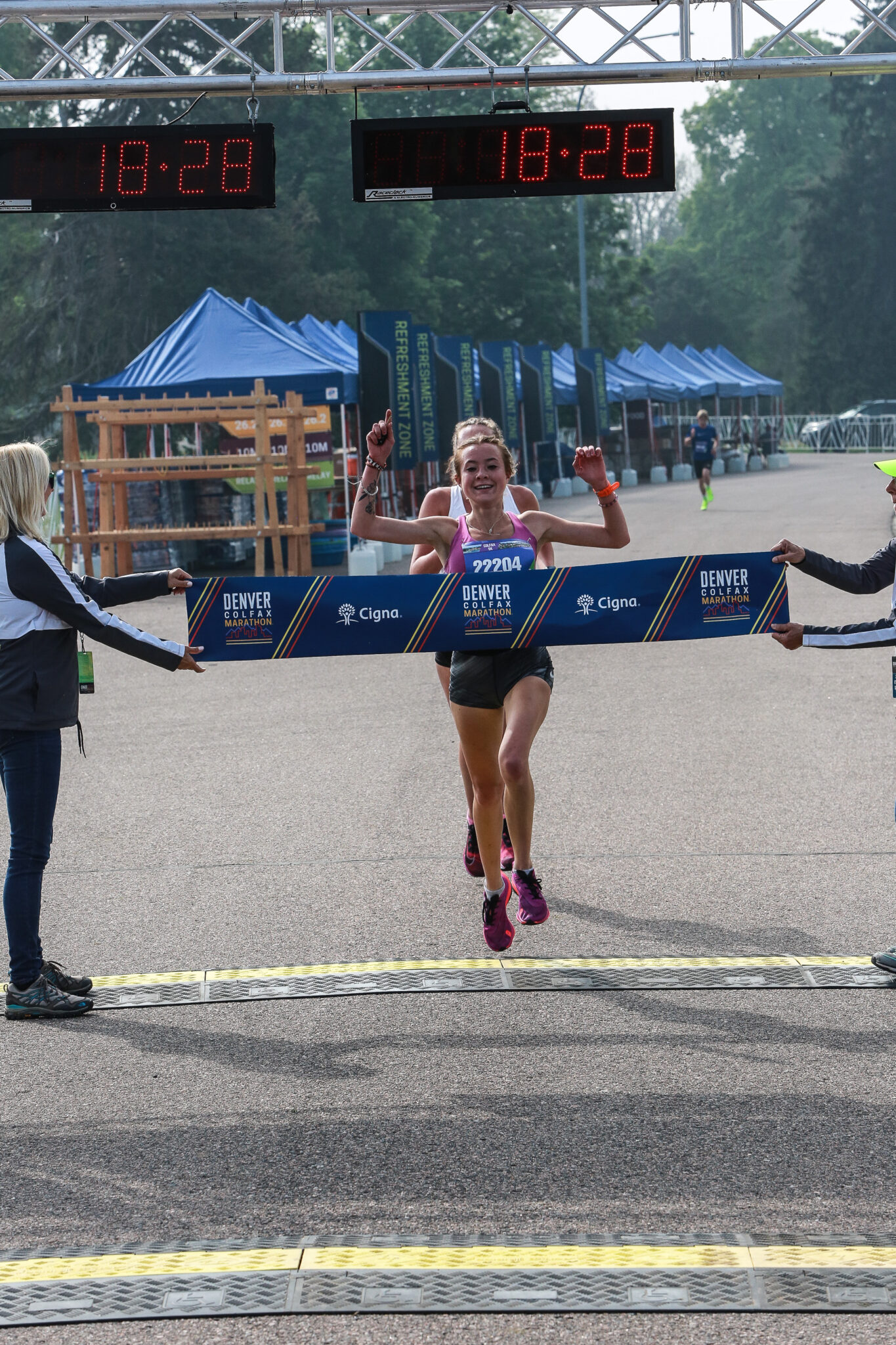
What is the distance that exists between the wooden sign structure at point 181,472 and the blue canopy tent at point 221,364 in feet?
3.44

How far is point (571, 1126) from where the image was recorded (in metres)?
4.42

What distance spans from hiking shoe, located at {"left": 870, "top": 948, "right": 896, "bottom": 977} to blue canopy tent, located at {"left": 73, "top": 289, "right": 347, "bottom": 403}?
1748cm

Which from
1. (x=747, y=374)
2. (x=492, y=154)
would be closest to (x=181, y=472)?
(x=492, y=154)

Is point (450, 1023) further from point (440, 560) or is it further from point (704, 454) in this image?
point (704, 454)

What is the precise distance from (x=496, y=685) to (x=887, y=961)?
176cm

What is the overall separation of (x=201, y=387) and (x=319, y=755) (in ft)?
44.8

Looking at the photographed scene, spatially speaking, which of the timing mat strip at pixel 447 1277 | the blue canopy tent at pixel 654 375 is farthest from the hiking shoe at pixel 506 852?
the blue canopy tent at pixel 654 375

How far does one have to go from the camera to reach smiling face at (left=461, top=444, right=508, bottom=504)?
20.4 feet

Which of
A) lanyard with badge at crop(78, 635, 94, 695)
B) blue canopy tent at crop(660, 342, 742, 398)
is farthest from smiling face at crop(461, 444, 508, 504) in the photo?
blue canopy tent at crop(660, 342, 742, 398)

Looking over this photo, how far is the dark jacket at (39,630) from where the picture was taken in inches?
213

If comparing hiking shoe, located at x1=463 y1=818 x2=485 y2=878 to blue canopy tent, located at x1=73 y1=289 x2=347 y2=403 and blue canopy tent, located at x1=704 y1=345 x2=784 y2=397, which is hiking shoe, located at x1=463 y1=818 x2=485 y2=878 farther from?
blue canopy tent, located at x1=704 y1=345 x2=784 y2=397

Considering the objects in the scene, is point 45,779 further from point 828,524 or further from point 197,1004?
point 828,524

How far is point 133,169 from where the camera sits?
32.7 ft

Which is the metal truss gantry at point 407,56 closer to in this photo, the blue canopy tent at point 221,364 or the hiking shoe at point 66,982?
the hiking shoe at point 66,982
